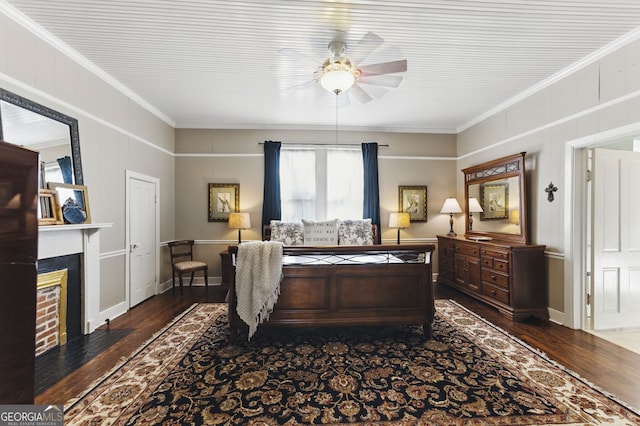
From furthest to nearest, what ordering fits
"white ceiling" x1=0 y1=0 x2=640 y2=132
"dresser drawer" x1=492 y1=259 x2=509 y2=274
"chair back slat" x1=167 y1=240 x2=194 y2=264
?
1. "chair back slat" x1=167 y1=240 x2=194 y2=264
2. "dresser drawer" x1=492 y1=259 x2=509 y2=274
3. "white ceiling" x1=0 y1=0 x2=640 y2=132

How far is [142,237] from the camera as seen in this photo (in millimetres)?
4387

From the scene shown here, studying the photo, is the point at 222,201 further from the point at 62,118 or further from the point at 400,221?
the point at 400,221

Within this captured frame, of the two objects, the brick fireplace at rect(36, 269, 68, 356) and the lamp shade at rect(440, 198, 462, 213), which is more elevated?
the lamp shade at rect(440, 198, 462, 213)

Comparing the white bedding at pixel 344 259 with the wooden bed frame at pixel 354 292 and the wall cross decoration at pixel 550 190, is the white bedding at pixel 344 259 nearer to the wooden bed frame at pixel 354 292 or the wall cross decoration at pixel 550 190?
the wooden bed frame at pixel 354 292

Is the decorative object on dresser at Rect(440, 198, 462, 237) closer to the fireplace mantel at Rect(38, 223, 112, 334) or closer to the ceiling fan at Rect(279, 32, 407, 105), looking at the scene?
the ceiling fan at Rect(279, 32, 407, 105)

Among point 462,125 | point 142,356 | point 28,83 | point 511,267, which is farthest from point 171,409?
point 462,125

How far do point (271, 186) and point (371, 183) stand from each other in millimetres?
1913

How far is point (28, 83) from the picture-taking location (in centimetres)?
260

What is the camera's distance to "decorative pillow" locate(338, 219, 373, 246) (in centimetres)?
509

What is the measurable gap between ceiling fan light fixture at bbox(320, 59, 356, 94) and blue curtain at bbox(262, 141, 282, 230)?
111 inches

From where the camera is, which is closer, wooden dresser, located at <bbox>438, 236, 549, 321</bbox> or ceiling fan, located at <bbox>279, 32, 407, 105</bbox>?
ceiling fan, located at <bbox>279, 32, 407, 105</bbox>

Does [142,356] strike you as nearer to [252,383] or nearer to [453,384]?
[252,383]

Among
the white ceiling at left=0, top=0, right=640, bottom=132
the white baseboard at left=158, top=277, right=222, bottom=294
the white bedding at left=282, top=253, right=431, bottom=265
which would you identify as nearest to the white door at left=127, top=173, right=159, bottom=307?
the white baseboard at left=158, top=277, right=222, bottom=294

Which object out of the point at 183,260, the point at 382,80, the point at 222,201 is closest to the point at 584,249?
the point at 382,80
